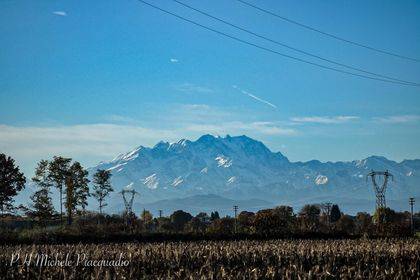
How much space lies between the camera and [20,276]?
22.7m

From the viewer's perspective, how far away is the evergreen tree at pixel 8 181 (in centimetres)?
8125

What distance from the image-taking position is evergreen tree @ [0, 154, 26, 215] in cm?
8125

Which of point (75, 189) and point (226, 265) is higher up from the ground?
point (75, 189)

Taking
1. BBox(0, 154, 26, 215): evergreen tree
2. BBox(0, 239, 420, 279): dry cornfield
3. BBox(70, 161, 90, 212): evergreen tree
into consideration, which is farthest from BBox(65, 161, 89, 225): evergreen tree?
BBox(0, 239, 420, 279): dry cornfield

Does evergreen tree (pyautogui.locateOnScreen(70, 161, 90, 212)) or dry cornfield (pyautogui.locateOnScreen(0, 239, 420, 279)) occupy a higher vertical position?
evergreen tree (pyautogui.locateOnScreen(70, 161, 90, 212))

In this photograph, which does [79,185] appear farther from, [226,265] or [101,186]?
[226,265]

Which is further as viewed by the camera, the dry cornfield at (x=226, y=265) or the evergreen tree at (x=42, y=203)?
the evergreen tree at (x=42, y=203)

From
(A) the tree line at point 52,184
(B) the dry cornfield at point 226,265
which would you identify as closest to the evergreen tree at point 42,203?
(A) the tree line at point 52,184

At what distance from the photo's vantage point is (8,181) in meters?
83.0

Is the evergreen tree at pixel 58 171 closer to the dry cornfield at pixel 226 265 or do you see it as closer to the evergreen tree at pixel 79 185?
the evergreen tree at pixel 79 185

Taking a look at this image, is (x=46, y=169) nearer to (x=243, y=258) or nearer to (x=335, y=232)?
(x=335, y=232)

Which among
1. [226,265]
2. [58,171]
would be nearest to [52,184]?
[58,171]

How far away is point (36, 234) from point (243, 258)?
31.4 metres

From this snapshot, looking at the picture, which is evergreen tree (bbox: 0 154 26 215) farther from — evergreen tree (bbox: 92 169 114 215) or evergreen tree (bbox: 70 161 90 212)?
evergreen tree (bbox: 92 169 114 215)
